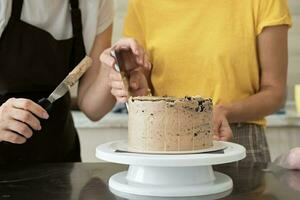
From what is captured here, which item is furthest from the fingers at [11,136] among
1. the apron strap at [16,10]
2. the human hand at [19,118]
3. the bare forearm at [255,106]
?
the bare forearm at [255,106]

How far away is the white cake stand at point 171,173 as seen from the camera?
0.72 meters

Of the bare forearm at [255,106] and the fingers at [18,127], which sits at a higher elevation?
the fingers at [18,127]

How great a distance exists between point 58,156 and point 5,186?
330 millimetres

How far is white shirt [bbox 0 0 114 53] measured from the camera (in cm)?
113

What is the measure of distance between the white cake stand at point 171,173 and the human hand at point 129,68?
0.79ft

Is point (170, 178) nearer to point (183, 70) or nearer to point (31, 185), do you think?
point (31, 185)

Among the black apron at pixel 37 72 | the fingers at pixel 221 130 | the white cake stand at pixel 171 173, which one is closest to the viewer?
the white cake stand at pixel 171 173

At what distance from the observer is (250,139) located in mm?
1192

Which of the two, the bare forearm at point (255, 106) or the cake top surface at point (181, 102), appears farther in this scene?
the bare forearm at point (255, 106)

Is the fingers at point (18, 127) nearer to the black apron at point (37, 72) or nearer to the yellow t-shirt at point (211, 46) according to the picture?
the black apron at point (37, 72)

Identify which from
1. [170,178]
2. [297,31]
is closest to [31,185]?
[170,178]

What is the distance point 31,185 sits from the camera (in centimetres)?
84

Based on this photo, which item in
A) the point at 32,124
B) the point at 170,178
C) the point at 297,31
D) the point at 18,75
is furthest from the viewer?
the point at 297,31

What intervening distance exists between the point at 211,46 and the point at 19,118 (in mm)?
465
